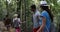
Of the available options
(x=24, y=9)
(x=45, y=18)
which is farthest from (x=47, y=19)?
(x=24, y=9)

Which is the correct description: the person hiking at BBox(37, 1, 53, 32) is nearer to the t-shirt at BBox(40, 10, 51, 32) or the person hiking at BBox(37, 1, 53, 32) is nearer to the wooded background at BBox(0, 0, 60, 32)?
the t-shirt at BBox(40, 10, 51, 32)

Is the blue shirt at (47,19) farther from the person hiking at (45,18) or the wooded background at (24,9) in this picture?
the wooded background at (24,9)

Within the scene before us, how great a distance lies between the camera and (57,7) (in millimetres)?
12648

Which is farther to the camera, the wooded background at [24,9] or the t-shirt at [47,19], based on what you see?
the wooded background at [24,9]

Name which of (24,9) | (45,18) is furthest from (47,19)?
(24,9)

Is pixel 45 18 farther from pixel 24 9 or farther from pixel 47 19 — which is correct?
pixel 24 9

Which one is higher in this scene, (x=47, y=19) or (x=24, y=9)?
(x=47, y=19)

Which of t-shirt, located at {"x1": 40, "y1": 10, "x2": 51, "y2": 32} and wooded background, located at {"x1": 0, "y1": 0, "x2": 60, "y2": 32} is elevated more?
t-shirt, located at {"x1": 40, "y1": 10, "x2": 51, "y2": 32}

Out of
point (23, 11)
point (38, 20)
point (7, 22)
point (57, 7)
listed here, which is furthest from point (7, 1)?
point (38, 20)

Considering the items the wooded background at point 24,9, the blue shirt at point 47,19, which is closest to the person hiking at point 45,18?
the blue shirt at point 47,19

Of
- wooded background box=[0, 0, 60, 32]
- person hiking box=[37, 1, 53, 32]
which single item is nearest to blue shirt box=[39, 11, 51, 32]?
person hiking box=[37, 1, 53, 32]

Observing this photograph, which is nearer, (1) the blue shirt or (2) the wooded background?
(1) the blue shirt

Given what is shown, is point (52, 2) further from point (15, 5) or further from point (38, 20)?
point (38, 20)

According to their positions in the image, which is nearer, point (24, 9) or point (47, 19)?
point (47, 19)
